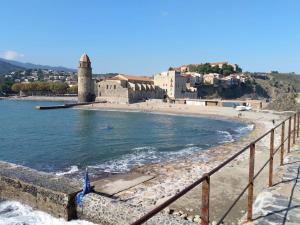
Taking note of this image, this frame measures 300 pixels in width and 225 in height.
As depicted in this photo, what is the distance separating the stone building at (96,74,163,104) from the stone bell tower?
12.1 feet

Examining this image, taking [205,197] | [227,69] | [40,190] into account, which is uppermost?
[227,69]

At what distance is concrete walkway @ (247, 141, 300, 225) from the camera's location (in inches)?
191

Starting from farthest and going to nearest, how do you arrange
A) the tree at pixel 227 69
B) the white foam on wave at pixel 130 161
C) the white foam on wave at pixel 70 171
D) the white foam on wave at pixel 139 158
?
1. the tree at pixel 227 69
2. the white foam on wave at pixel 139 158
3. the white foam on wave at pixel 130 161
4. the white foam on wave at pixel 70 171

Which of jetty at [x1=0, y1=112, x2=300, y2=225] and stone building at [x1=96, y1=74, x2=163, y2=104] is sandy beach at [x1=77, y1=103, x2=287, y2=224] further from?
stone building at [x1=96, y1=74, x2=163, y2=104]

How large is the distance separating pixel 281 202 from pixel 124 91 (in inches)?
3098

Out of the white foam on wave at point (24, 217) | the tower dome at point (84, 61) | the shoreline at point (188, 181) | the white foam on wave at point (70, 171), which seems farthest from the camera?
the tower dome at point (84, 61)

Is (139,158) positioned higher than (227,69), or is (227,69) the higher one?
(227,69)

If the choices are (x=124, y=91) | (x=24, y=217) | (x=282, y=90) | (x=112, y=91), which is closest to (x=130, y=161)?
(x=24, y=217)

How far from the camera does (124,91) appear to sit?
8344 centimetres

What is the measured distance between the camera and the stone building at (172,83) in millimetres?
91688

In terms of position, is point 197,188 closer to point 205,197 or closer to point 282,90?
point 205,197

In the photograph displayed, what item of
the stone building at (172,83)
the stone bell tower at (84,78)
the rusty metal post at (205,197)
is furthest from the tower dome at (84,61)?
the rusty metal post at (205,197)

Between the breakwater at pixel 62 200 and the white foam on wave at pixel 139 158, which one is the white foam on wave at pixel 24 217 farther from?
the white foam on wave at pixel 139 158

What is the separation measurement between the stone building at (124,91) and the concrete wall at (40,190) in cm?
7274
